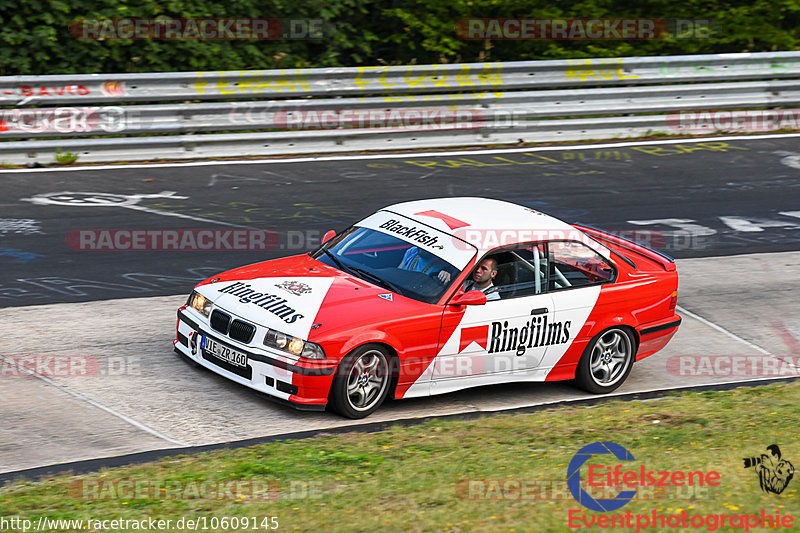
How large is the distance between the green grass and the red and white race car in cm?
50

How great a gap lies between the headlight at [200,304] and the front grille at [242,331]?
0.39 meters

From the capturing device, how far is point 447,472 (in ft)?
20.5

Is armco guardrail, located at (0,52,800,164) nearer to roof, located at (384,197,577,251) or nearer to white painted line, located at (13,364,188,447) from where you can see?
roof, located at (384,197,577,251)

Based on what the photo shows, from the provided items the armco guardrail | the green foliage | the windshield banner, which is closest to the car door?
the windshield banner

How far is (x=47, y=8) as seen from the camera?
49.5ft

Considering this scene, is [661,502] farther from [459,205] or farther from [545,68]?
[545,68]

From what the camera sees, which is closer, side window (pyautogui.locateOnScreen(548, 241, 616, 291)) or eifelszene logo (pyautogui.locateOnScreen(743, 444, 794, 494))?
eifelszene logo (pyautogui.locateOnScreen(743, 444, 794, 494))

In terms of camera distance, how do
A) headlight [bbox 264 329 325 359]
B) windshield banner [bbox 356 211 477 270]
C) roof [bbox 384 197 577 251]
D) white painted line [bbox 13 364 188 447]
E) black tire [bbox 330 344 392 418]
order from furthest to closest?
roof [bbox 384 197 577 251] < windshield banner [bbox 356 211 477 270] < black tire [bbox 330 344 392 418] < headlight [bbox 264 329 325 359] < white painted line [bbox 13 364 188 447]

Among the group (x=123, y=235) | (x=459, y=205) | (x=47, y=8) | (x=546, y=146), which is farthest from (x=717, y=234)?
(x=47, y=8)

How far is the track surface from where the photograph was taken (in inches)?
427

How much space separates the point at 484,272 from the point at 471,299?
355mm

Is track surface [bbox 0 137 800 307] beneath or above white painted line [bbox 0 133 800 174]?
beneath

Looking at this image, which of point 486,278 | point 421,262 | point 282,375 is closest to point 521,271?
point 486,278

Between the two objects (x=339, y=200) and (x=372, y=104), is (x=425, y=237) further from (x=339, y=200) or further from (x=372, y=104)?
(x=372, y=104)
